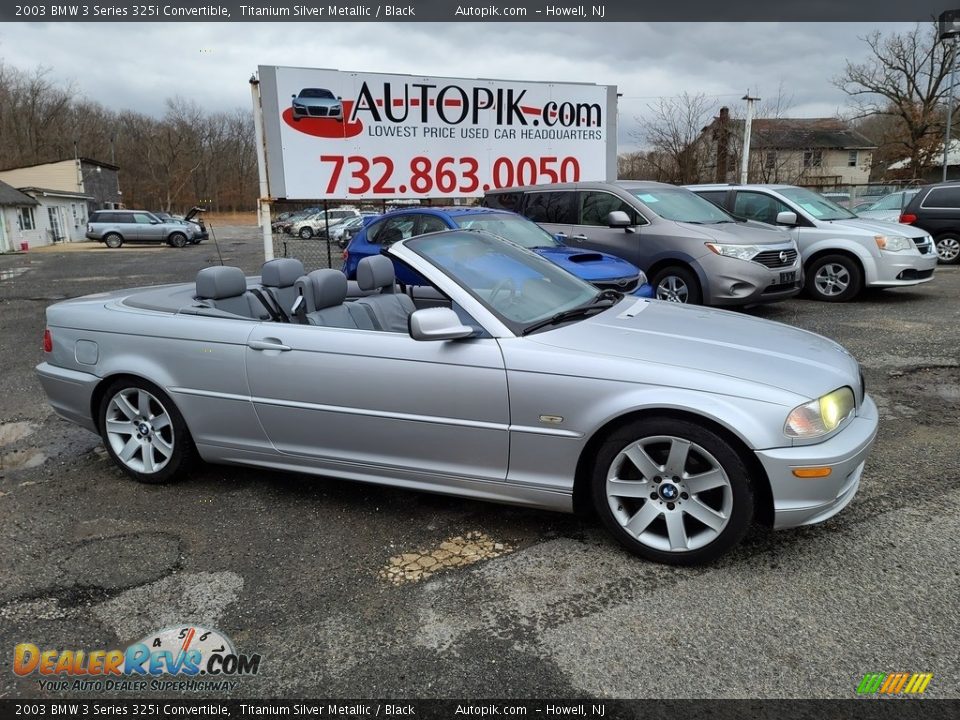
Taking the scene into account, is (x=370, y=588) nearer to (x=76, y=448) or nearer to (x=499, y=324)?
(x=499, y=324)

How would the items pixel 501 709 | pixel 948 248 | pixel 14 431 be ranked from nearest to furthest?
pixel 501 709
pixel 14 431
pixel 948 248

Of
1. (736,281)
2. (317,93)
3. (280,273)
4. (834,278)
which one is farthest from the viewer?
(317,93)

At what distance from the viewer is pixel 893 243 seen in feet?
31.1

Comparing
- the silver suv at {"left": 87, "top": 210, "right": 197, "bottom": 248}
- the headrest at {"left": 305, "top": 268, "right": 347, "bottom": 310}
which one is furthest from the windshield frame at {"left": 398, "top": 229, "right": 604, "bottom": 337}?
the silver suv at {"left": 87, "top": 210, "right": 197, "bottom": 248}

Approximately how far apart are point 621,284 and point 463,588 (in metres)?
4.76

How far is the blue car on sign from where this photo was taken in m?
7.13

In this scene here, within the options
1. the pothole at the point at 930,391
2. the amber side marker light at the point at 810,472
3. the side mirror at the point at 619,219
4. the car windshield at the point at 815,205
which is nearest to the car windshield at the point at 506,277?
the amber side marker light at the point at 810,472

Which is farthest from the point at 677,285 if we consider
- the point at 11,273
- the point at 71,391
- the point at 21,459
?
the point at 11,273

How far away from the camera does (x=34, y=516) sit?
12.1ft

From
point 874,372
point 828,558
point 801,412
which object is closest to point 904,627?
point 828,558

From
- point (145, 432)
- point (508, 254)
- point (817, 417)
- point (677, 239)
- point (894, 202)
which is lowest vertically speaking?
point (145, 432)

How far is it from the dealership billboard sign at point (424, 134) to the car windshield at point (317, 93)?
1 centimetres

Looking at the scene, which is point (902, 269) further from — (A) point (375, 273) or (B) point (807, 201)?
(A) point (375, 273)

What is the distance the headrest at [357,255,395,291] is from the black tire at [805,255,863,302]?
785 cm
